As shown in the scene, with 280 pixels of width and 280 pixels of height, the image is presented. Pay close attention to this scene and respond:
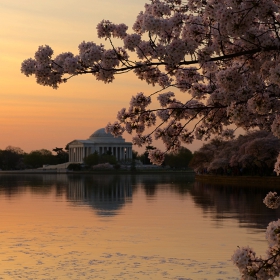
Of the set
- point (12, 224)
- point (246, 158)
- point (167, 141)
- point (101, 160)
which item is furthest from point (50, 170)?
point (167, 141)

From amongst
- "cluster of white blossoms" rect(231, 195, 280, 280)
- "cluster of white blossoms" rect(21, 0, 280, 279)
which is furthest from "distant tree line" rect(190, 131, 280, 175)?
"cluster of white blossoms" rect(231, 195, 280, 280)

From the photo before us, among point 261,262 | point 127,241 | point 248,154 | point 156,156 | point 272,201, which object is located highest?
point 248,154

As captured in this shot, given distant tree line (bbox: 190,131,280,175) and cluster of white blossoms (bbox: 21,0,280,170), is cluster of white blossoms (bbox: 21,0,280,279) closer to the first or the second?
cluster of white blossoms (bbox: 21,0,280,170)

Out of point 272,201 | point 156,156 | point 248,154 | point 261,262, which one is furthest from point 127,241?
point 248,154

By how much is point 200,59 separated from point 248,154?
61243mm

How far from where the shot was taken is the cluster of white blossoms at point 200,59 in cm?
733

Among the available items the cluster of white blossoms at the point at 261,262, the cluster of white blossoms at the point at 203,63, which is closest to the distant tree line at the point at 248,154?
the cluster of white blossoms at the point at 203,63

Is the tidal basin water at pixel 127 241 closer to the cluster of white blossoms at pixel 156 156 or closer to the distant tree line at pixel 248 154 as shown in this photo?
the cluster of white blossoms at pixel 156 156

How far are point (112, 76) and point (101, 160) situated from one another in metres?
180

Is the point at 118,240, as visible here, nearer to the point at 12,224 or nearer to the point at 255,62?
the point at 12,224

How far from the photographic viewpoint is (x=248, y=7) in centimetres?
691

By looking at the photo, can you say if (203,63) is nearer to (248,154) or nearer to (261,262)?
(261,262)

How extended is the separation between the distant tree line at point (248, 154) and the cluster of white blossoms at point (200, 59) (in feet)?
179

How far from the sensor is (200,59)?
792 centimetres
